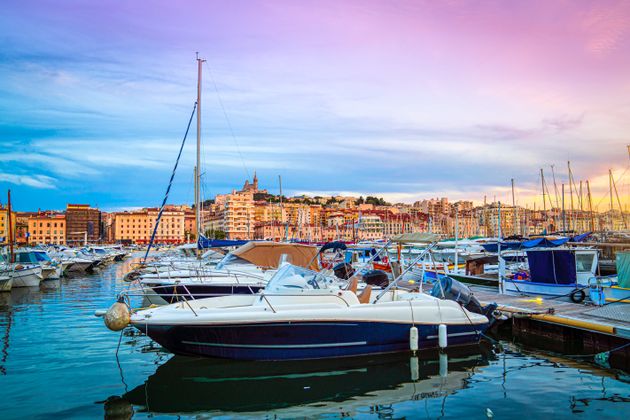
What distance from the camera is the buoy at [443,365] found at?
1017cm

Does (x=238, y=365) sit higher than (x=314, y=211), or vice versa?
(x=314, y=211)

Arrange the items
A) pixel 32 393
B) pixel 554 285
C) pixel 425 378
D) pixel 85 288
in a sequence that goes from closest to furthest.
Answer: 1. pixel 32 393
2. pixel 425 378
3. pixel 554 285
4. pixel 85 288

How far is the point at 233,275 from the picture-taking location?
54.1 feet

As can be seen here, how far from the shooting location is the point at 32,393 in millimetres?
8828

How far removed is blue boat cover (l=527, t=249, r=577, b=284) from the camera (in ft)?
56.1

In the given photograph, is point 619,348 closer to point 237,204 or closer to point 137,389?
point 137,389

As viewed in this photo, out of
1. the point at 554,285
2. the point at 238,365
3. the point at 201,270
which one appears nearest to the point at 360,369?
the point at 238,365

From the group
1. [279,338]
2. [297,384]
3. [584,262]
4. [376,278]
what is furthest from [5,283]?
[584,262]

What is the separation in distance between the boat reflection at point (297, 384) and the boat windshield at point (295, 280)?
1688 millimetres

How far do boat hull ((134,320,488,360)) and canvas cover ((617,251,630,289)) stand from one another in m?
8.34

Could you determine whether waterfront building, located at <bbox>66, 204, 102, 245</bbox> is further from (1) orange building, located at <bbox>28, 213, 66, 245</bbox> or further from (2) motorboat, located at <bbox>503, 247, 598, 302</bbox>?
(2) motorboat, located at <bbox>503, 247, 598, 302</bbox>

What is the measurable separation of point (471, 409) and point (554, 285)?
10.4 m

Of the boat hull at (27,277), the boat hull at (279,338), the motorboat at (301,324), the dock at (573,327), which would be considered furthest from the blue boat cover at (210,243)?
the boat hull at (279,338)

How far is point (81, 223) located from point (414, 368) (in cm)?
18320
